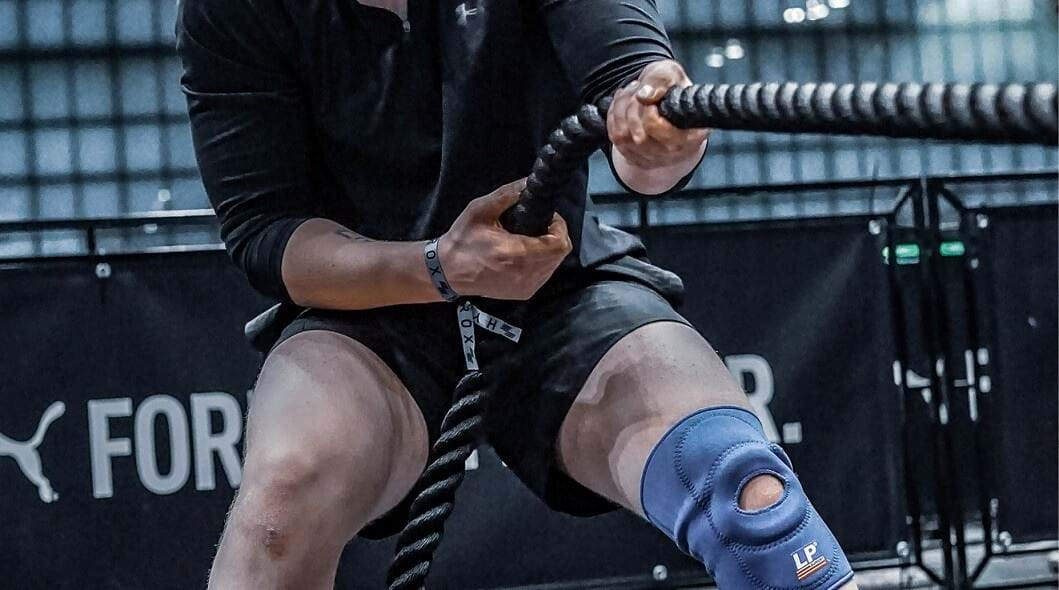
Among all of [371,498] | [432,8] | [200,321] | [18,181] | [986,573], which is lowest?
[986,573]

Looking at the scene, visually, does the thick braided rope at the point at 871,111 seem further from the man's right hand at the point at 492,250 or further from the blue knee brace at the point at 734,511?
the blue knee brace at the point at 734,511

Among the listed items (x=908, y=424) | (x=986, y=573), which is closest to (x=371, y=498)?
(x=908, y=424)

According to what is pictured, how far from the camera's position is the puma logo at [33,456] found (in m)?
2.99

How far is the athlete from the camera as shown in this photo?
134 centimetres

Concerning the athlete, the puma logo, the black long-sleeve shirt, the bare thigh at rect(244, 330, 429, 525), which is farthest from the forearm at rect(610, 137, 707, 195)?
the puma logo

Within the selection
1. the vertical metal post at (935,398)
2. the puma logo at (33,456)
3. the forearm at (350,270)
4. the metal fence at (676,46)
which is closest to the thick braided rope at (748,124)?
the forearm at (350,270)

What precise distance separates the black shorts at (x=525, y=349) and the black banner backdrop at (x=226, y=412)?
1.55 m

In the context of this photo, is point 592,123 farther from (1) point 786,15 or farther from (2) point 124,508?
(1) point 786,15

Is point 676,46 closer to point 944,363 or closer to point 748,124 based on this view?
point 944,363

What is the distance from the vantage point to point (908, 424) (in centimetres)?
327

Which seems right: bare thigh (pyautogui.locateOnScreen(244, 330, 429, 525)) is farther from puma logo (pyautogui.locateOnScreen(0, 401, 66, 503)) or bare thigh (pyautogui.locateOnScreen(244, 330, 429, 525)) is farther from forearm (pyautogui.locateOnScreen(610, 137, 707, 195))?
puma logo (pyautogui.locateOnScreen(0, 401, 66, 503))

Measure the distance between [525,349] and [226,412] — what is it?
166cm

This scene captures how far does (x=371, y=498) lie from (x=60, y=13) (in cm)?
996

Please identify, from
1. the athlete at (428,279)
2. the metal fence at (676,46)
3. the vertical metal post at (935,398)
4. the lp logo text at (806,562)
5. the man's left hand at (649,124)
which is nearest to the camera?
the man's left hand at (649,124)
